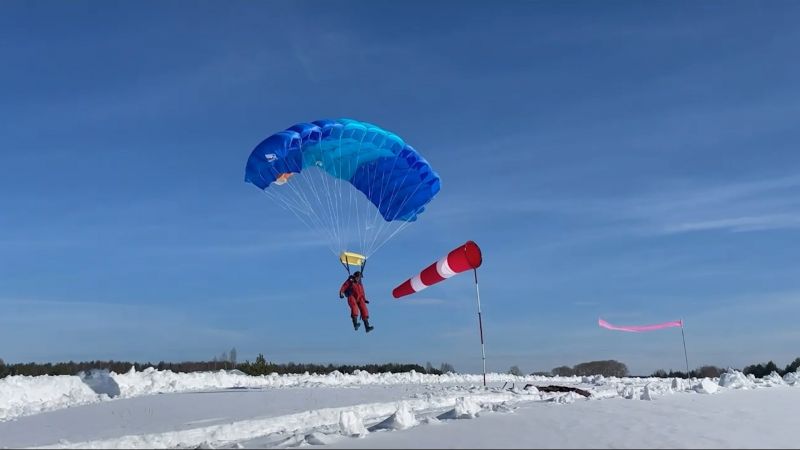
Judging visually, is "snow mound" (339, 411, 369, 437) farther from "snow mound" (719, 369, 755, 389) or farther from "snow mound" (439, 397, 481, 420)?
"snow mound" (719, 369, 755, 389)

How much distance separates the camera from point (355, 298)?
19250mm

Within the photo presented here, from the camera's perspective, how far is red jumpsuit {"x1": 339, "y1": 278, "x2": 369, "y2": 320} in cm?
1920

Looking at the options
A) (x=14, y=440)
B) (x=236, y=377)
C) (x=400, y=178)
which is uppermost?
(x=400, y=178)

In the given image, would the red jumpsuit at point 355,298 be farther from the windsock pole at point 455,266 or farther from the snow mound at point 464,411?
the snow mound at point 464,411

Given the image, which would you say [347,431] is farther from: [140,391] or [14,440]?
[140,391]

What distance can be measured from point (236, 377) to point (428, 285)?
9.04 metres

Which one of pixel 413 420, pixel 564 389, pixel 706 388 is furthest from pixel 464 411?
pixel 706 388

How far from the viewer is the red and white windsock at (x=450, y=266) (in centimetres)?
1667

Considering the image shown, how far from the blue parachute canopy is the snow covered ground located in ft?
20.5

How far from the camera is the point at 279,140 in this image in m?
17.5

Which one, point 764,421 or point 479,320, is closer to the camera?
point 764,421

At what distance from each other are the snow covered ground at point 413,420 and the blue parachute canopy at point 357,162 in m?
6.26

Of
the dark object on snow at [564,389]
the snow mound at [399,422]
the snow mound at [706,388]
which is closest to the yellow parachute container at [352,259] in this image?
the dark object on snow at [564,389]

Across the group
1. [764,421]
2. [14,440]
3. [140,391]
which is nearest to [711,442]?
[764,421]
